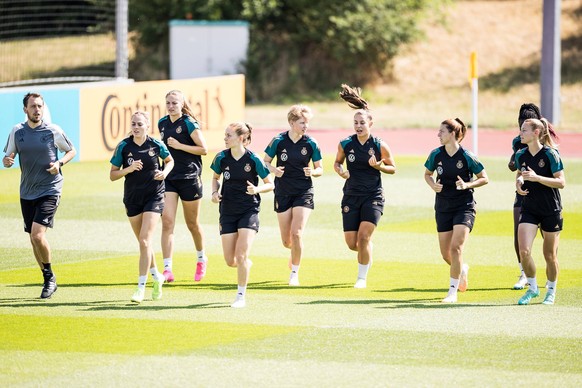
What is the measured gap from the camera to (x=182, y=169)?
13805mm

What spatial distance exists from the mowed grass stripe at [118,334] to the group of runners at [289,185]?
3.38 feet

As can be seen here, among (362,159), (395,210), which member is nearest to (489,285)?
(362,159)

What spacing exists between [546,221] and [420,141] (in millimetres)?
21363

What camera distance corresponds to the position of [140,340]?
1026cm

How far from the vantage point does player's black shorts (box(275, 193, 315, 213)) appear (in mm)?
13508

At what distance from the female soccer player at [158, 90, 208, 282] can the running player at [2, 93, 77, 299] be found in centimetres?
144

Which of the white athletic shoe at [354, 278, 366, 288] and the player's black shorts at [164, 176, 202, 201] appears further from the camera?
the player's black shorts at [164, 176, 202, 201]

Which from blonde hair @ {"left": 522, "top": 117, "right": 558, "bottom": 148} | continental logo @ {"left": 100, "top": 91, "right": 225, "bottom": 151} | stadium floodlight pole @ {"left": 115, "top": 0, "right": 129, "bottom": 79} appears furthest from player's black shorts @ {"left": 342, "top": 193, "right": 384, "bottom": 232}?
stadium floodlight pole @ {"left": 115, "top": 0, "right": 129, "bottom": 79}

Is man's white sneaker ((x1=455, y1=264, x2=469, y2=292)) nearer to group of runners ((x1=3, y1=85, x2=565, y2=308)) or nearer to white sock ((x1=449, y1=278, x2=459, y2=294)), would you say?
group of runners ((x1=3, y1=85, x2=565, y2=308))

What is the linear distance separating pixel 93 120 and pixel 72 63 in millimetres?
11573

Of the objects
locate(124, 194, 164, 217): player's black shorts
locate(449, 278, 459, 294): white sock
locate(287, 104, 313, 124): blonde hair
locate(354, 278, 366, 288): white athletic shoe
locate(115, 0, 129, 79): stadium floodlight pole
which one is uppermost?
locate(115, 0, 129, 79): stadium floodlight pole

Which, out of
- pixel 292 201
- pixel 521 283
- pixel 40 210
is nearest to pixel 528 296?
pixel 521 283

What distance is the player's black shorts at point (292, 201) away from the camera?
44.3ft

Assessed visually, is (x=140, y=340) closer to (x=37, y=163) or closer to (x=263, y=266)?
(x=37, y=163)
